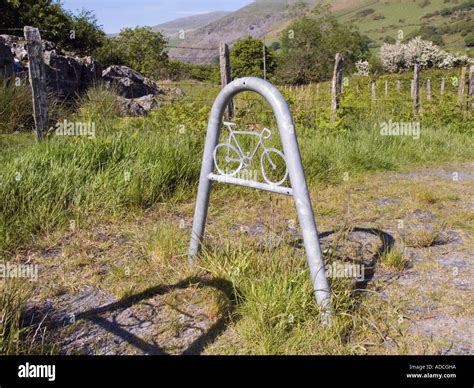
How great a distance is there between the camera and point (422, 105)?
29.2 ft

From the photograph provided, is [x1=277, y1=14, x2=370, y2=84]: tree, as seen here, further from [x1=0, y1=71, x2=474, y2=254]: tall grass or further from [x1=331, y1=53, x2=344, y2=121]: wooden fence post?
[x1=0, y1=71, x2=474, y2=254]: tall grass

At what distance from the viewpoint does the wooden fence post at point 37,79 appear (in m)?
4.80

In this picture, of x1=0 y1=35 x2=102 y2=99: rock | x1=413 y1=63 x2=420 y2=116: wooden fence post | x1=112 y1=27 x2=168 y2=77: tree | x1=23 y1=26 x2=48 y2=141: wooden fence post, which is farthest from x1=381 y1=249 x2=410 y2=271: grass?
x1=112 y1=27 x2=168 y2=77: tree

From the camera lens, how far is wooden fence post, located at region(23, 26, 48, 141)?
4805 mm

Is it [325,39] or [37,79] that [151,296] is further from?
[325,39]

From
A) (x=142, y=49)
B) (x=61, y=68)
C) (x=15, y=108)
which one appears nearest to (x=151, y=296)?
(x=15, y=108)

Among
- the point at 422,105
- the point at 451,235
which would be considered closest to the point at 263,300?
the point at 451,235

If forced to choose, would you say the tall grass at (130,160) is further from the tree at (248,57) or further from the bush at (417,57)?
the tree at (248,57)

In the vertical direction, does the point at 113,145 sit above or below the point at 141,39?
below

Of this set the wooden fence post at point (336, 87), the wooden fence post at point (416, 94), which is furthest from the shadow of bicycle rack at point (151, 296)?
the wooden fence post at point (416, 94)

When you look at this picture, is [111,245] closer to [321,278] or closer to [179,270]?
[179,270]

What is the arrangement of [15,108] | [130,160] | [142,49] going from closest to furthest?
[130,160]
[15,108]
[142,49]

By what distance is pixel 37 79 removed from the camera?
489 centimetres

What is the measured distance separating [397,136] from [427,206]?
274cm
